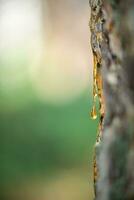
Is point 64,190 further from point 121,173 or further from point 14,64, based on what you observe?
point 121,173

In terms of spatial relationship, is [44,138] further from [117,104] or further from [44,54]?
[117,104]

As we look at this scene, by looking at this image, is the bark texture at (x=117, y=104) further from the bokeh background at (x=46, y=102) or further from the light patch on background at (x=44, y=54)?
the light patch on background at (x=44, y=54)

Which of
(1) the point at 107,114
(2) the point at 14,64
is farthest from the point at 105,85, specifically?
(2) the point at 14,64

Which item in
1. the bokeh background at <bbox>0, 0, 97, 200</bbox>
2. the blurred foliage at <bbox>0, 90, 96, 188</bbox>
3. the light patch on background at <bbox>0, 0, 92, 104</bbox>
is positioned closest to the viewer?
the bokeh background at <bbox>0, 0, 97, 200</bbox>

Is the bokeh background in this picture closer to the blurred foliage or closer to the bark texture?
the blurred foliage

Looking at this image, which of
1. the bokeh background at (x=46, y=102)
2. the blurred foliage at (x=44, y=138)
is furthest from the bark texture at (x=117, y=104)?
the blurred foliage at (x=44, y=138)

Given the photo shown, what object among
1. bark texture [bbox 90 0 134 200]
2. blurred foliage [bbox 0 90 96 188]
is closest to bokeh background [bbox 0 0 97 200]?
blurred foliage [bbox 0 90 96 188]
